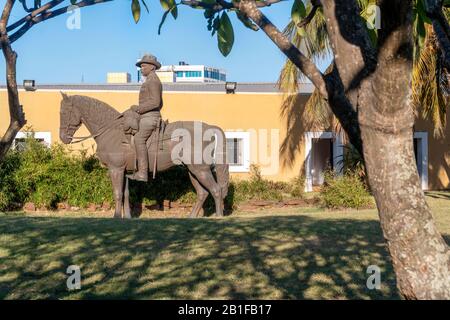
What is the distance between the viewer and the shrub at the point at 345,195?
13617mm

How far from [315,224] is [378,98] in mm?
7332

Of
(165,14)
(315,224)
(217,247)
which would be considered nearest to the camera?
(165,14)

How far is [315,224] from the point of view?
955 centimetres

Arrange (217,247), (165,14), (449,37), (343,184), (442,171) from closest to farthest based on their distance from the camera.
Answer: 1. (165,14)
2. (449,37)
3. (217,247)
4. (343,184)
5. (442,171)

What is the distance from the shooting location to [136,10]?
11.1ft

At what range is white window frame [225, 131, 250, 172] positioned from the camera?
59.7ft

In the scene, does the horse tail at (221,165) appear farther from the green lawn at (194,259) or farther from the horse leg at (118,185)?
the green lawn at (194,259)

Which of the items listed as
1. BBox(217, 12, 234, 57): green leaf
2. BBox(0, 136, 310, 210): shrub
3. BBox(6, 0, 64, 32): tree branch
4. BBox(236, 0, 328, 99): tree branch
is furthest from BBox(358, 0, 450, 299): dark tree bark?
BBox(0, 136, 310, 210): shrub

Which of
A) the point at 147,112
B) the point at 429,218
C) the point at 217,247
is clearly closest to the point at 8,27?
the point at 429,218

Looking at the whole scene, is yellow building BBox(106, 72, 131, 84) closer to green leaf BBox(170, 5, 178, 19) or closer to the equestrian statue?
the equestrian statue

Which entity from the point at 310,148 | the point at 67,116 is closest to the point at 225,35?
the point at 67,116

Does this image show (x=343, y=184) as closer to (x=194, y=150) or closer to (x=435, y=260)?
(x=194, y=150)

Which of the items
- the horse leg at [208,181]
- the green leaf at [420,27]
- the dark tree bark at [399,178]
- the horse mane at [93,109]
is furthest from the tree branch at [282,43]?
the horse leg at [208,181]

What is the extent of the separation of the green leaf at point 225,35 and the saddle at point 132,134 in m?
8.87
